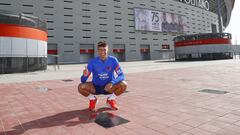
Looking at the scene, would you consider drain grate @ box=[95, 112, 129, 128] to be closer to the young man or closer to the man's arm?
the young man

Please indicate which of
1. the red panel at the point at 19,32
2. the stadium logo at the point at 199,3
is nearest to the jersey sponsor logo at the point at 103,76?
the red panel at the point at 19,32

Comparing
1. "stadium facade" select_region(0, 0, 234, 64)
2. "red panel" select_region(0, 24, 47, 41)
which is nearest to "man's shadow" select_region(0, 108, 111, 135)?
"red panel" select_region(0, 24, 47, 41)

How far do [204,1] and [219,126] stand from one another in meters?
75.1

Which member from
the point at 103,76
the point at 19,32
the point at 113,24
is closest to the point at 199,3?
the point at 113,24

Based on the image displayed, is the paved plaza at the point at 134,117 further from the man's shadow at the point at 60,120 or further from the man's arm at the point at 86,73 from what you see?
the man's arm at the point at 86,73

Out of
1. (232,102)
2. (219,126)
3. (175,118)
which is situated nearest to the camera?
(219,126)

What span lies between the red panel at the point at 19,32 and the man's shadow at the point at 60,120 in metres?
13.9

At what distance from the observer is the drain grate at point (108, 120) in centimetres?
329

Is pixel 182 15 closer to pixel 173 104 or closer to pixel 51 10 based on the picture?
pixel 51 10

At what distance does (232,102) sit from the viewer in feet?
14.6

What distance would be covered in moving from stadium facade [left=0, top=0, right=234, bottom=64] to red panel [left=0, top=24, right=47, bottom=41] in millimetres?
18232

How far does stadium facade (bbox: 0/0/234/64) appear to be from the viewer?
117ft

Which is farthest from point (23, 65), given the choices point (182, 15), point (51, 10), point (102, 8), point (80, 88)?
point (182, 15)

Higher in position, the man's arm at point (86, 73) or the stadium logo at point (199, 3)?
the stadium logo at point (199, 3)
